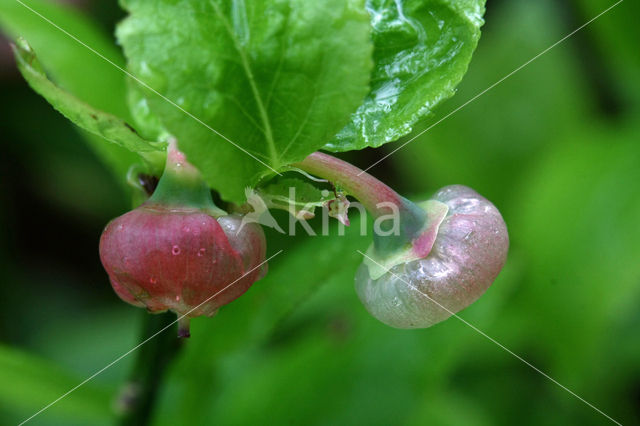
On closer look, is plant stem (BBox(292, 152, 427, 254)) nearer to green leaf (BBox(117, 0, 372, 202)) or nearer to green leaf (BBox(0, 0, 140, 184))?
green leaf (BBox(117, 0, 372, 202))

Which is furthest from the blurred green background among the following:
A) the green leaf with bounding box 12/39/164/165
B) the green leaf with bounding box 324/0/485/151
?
the green leaf with bounding box 12/39/164/165

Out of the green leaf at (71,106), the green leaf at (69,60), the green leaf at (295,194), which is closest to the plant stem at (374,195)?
the green leaf at (295,194)

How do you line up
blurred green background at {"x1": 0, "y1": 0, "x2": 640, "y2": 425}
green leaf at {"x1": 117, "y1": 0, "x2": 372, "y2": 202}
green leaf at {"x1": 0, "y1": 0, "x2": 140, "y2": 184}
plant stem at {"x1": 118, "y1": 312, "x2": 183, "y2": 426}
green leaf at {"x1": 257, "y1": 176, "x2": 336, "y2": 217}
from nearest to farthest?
1. green leaf at {"x1": 117, "y1": 0, "x2": 372, "y2": 202}
2. green leaf at {"x1": 257, "y1": 176, "x2": 336, "y2": 217}
3. plant stem at {"x1": 118, "y1": 312, "x2": 183, "y2": 426}
4. green leaf at {"x1": 0, "y1": 0, "x2": 140, "y2": 184}
5. blurred green background at {"x1": 0, "y1": 0, "x2": 640, "y2": 425}

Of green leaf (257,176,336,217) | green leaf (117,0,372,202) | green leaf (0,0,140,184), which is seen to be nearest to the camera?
green leaf (117,0,372,202)

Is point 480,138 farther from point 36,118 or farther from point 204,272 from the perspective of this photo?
point 204,272

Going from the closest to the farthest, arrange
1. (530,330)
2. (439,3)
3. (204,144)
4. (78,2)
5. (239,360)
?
Answer: (204,144)
(439,3)
(239,360)
(530,330)
(78,2)

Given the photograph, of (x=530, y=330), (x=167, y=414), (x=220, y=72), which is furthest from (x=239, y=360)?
(x=220, y=72)
